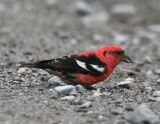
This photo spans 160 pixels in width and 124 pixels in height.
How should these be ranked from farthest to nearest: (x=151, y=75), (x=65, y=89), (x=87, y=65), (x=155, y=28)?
1. (x=155, y=28)
2. (x=151, y=75)
3. (x=87, y=65)
4. (x=65, y=89)

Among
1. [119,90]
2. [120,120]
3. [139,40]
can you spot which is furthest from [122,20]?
[120,120]

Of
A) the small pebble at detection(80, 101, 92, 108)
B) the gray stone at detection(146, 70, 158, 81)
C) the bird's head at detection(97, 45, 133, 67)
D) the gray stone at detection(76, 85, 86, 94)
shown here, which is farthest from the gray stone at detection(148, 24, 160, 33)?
the small pebble at detection(80, 101, 92, 108)

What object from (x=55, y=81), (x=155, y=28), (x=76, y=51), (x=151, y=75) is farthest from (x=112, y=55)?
(x=155, y=28)

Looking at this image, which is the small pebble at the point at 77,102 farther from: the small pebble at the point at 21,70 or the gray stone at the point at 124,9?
the gray stone at the point at 124,9

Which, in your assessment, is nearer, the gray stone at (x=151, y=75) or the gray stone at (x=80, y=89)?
the gray stone at (x=80, y=89)

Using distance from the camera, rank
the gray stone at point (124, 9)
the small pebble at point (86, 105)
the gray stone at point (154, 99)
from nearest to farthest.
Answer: the small pebble at point (86, 105), the gray stone at point (154, 99), the gray stone at point (124, 9)

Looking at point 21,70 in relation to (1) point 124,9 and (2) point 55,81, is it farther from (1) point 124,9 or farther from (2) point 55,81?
(1) point 124,9

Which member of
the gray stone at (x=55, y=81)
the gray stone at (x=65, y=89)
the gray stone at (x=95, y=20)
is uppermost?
the gray stone at (x=95, y=20)

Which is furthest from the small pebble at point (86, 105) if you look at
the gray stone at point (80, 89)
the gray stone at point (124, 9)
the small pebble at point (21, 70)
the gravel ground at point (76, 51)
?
the gray stone at point (124, 9)

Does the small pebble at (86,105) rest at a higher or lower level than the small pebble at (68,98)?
lower

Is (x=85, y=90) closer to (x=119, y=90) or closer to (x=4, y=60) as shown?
(x=119, y=90)
